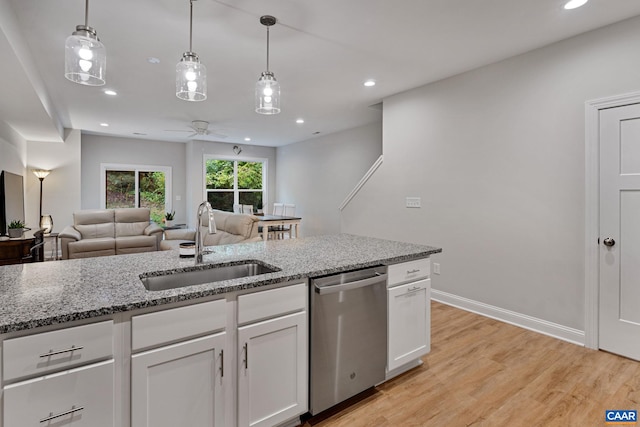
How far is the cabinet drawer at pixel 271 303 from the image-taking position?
4.90ft

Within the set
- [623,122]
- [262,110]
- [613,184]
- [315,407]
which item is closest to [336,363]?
[315,407]

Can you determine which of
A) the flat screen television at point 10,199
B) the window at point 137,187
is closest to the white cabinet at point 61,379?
the flat screen television at point 10,199

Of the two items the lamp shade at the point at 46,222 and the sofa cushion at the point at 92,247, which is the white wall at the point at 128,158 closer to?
the lamp shade at the point at 46,222

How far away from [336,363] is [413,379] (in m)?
0.73

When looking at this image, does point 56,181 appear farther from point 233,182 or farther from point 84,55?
point 84,55

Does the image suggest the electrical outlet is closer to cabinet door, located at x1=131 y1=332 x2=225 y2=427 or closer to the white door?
the white door

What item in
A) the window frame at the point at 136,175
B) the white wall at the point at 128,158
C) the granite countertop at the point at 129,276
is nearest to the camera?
the granite countertop at the point at 129,276

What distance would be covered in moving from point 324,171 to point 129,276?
589 centimetres

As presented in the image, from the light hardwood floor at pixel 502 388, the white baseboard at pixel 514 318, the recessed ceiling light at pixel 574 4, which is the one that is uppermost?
the recessed ceiling light at pixel 574 4

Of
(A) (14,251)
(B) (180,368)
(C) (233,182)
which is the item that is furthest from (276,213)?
(B) (180,368)

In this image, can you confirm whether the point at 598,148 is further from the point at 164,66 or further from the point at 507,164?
the point at 164,66

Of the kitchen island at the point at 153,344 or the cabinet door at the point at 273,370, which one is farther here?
the cabinet door at the point at 273,370

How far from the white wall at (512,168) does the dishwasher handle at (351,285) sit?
6.16 feet

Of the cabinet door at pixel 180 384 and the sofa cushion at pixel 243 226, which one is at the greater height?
the sofa cushion at pixel 243 226
